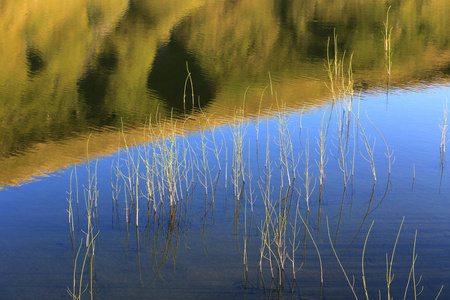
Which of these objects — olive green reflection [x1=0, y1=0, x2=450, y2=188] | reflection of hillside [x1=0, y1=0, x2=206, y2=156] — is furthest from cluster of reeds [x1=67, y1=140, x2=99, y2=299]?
reflection of hillside [x1=0, y1=0, x2=206, y2=156]

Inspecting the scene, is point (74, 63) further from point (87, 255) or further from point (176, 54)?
point (87, 255)

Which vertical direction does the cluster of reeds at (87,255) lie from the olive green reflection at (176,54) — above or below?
below

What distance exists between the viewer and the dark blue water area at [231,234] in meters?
6.85

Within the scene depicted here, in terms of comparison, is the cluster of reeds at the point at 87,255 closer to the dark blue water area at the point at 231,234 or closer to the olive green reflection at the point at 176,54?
the dark blue water area at the point at 231,234

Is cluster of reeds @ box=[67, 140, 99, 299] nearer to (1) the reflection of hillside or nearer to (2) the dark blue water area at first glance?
(2) the dark blue water area

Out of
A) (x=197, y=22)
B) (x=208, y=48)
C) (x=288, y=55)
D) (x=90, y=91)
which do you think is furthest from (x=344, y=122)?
(x=197, y=22)

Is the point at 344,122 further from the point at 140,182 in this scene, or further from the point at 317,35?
the point at 317,35

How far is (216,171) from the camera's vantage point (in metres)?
10.8

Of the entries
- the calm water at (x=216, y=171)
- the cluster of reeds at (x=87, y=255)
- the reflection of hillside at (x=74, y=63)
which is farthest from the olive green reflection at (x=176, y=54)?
the cluster of reeds at (x=87, y=255)

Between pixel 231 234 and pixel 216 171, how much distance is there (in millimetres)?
2715

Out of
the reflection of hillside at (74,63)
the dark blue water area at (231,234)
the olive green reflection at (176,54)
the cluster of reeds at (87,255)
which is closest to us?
the cluster of reeds at (87,255)

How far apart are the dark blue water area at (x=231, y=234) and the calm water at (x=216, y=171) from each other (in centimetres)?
3

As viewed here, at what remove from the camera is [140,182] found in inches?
401

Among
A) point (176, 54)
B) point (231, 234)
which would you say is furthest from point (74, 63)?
point (231, 234)
